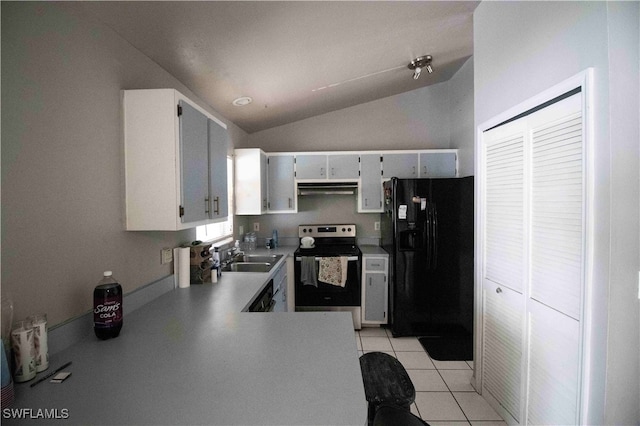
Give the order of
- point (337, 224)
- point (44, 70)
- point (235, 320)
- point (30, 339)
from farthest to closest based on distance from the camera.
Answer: point (337, 224)
point (235, 320)
point (44, 70)
point (30, 339)

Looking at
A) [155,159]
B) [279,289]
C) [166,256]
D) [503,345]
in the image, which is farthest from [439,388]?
[155,159]

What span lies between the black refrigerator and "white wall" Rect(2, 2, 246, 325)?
8.08 feet

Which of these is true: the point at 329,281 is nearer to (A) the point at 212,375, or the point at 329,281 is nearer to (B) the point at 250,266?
(B) the point at 250,266

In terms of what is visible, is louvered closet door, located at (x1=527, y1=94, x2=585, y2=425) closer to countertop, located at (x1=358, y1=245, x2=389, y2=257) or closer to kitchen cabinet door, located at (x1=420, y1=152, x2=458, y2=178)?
countertop, located at (x1=358, y1=245, x2=389, y2=257)

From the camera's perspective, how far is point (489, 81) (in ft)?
6.15

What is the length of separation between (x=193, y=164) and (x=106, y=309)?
0.87 m

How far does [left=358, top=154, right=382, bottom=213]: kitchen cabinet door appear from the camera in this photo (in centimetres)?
354

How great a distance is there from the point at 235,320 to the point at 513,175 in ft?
5.89

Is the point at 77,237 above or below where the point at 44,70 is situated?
below

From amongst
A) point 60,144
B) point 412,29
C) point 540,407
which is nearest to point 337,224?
point 412,29

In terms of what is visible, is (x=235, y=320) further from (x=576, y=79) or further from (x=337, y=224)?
(x=337, y=224)

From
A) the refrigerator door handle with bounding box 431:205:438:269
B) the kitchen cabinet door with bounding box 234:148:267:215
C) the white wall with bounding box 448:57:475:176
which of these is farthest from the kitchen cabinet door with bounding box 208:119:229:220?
the white wall with bounding box 448:57:475:176

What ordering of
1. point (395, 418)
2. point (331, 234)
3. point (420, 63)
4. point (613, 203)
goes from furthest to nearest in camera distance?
point (331, 234)
point (420, 63)
point (613, 203)
point (395, 418)

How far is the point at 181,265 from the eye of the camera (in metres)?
1.97
